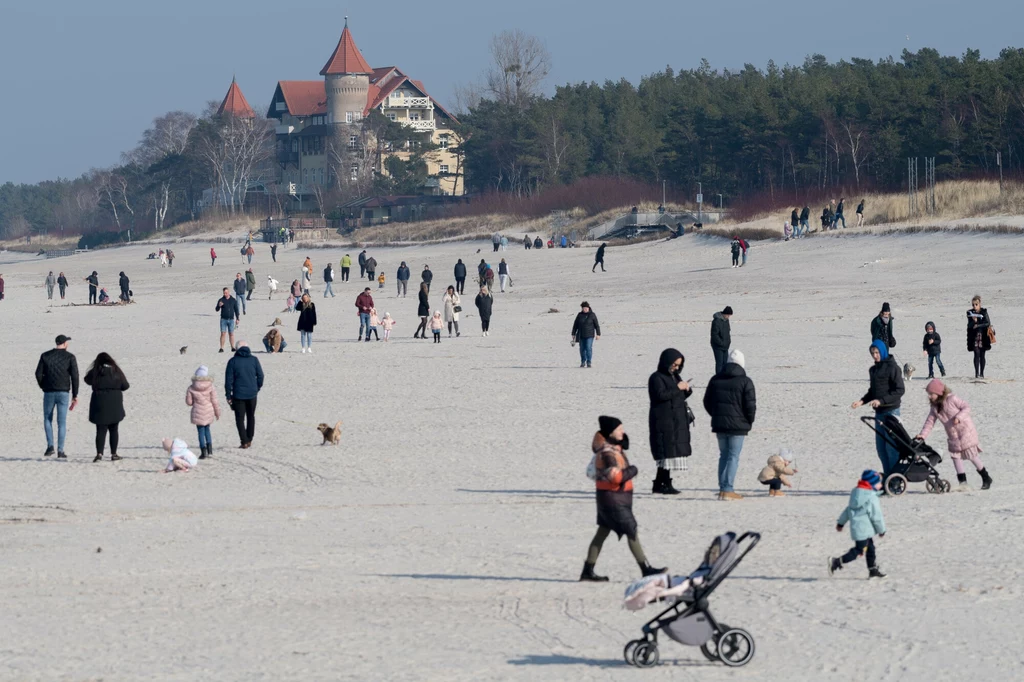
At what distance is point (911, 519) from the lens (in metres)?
11.2

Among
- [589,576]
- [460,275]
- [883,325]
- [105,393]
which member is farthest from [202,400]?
[460,275]

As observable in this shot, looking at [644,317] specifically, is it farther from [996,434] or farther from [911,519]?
[911,519]

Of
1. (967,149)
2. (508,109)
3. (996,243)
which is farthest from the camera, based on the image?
(508,109)

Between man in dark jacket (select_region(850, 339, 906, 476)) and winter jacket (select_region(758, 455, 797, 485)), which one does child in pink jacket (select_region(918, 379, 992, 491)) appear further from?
winter jacket (select_region(758, 455, 797, 485))

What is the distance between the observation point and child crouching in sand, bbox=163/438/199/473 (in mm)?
14703

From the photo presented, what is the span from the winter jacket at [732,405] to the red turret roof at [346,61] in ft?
369

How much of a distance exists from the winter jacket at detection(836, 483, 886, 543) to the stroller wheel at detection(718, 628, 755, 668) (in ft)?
6.29

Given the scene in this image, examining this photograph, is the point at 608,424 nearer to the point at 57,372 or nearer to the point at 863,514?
the point at 863,514

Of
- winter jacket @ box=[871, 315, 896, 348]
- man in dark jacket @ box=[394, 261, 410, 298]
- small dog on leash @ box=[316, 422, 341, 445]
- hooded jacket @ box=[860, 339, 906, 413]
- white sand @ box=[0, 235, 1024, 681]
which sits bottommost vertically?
white sand @ box=[0, 235, 1024, 681]

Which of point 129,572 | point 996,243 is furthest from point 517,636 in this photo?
point 996,243

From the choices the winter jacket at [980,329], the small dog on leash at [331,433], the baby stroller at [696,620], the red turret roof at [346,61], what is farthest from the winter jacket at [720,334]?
the red turret roof at [346,61]

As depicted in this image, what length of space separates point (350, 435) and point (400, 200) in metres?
86.4

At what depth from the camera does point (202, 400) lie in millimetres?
15352

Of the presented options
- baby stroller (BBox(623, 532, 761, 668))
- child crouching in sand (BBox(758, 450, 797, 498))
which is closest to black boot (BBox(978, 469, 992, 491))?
child crouching in sand (BBox(758, 450, 797, 498))
